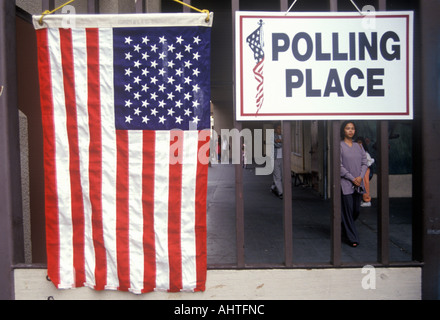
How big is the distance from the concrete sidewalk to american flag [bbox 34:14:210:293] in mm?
1279

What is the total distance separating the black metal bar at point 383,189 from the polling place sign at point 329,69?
0.62ft

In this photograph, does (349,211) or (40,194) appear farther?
(349,211)

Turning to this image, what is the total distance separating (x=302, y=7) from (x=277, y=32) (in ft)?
18.2

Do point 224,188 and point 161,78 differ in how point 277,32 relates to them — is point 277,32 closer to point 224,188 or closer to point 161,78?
point 161,78

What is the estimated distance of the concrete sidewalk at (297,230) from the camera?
16.7ft

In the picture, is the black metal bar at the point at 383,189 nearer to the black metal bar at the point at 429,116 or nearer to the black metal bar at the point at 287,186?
the black metal bar at the point at 429,116

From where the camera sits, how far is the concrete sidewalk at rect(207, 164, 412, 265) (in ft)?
16.7

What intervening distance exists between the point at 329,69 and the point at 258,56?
0.76 metres

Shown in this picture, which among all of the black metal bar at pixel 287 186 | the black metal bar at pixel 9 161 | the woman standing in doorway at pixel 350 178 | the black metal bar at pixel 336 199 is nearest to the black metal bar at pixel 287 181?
the black metal bar at pixel 287 186

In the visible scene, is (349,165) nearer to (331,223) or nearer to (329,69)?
(331,223)

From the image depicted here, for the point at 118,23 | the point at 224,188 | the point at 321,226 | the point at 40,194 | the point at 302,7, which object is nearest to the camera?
the point at 118,23

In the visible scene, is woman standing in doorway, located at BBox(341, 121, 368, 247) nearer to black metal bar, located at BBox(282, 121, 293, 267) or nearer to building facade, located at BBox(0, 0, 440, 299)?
building facade, located at BBox(0, 0, 440, 299)
